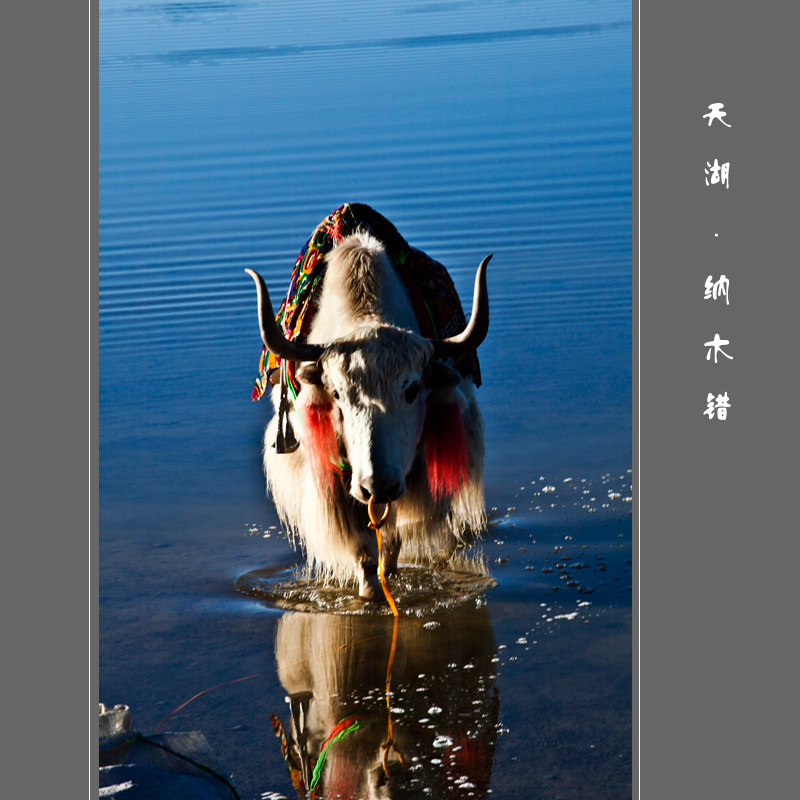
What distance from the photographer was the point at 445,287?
407cm

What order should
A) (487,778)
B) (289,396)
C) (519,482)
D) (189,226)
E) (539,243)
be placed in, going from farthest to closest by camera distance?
(189,226), (539,243), (519,482), (289,396), (487,778)

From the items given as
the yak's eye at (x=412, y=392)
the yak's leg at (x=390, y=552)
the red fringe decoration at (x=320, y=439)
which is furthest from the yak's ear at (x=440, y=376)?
the yak's leg at (x=390, y=552)

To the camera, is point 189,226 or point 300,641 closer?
point 300,641

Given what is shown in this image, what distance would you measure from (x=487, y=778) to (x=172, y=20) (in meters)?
6.05

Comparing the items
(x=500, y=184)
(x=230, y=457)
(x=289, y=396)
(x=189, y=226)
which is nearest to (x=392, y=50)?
(x=500, y=184)

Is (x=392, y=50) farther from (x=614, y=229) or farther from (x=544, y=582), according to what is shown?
(x=544, y=582)

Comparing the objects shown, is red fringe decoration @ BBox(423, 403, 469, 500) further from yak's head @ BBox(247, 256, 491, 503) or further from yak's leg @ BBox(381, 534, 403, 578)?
yak's leg @ BBox(381, 534, 403, 578)

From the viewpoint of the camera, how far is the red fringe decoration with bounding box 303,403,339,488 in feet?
10.8

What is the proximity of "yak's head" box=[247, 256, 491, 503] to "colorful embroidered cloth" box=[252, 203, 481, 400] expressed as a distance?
1.40 feet

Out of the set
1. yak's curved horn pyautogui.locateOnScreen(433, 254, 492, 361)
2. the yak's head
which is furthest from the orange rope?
yak's curved horn pyautogui.locateOnScreen(433, 254, 492, 361)

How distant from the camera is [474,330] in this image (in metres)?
3.34

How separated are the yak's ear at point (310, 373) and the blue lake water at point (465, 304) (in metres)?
0.89

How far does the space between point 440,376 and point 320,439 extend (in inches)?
18.6
